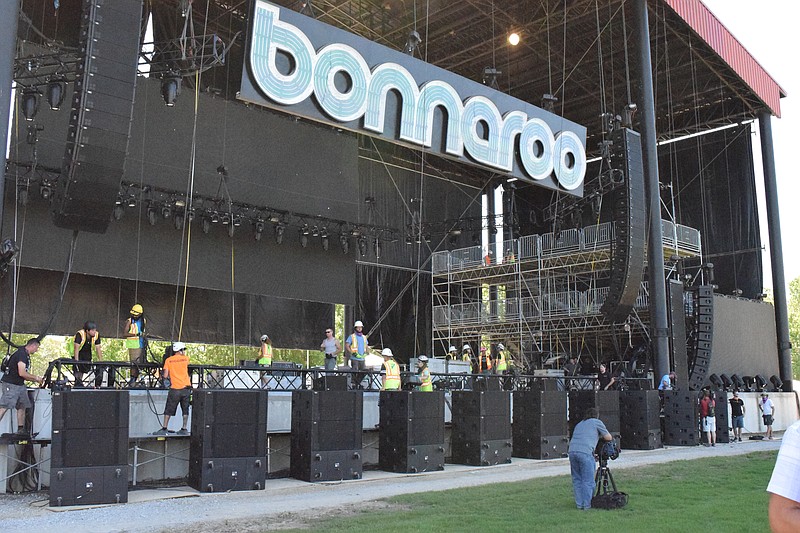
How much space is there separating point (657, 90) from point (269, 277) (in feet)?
60.1

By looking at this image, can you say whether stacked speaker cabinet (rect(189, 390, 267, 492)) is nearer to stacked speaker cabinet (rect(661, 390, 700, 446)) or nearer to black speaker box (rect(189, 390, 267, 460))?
black speaker box (rect(189, 390, 267, 460))

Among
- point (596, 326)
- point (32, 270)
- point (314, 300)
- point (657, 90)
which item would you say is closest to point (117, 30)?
point (32, 270)

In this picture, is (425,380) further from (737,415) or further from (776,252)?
(776,252)

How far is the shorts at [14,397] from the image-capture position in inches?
421

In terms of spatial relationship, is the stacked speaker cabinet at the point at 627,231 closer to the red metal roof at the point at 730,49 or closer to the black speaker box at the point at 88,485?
the red metal roof at the point at 730,49

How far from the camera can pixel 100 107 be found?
1114cm

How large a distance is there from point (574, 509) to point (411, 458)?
4.45 meters

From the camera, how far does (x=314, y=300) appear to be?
25547 millimetres

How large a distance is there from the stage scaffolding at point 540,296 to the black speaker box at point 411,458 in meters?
15.9

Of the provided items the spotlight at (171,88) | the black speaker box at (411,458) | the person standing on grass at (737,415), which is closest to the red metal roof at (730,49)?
the person standing on grass at (737,415)

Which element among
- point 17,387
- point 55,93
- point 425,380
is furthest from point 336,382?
point 55,93

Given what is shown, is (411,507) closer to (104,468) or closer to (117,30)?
(104,468)

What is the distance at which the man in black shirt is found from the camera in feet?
35.2

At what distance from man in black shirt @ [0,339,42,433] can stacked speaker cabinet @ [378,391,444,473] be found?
5744 millimetres
